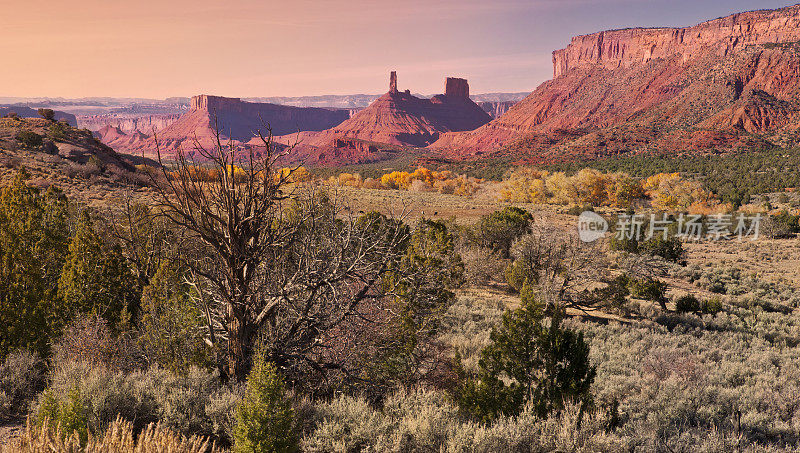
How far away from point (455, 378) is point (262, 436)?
647cm

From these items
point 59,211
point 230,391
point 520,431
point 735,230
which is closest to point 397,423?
point 520,431

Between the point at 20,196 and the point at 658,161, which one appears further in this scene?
the point at 658,161

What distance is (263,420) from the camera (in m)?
4.71

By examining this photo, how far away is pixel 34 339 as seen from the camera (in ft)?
27.0

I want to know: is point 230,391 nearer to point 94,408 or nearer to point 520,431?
point 94,408

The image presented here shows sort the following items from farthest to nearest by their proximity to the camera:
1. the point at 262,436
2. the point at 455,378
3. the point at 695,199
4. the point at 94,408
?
1. the point at 695,199
2. the point at 455,378
3. the point at 94,408
4. the point at 262,436

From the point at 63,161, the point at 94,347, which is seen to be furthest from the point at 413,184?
the point at 94,347

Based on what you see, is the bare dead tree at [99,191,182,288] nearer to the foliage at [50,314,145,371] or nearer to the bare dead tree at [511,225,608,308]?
the foliage at [50,314,145,371]

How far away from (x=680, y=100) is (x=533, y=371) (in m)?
144

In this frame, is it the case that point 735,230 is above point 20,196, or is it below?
below

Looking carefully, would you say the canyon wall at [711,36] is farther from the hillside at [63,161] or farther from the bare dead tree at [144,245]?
the bare dead tree at [144,245]

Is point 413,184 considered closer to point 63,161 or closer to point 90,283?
point 63,161

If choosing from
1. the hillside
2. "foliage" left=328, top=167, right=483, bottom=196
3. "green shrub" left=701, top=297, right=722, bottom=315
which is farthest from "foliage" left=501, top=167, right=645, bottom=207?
the hillside

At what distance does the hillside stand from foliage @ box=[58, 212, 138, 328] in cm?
2298
